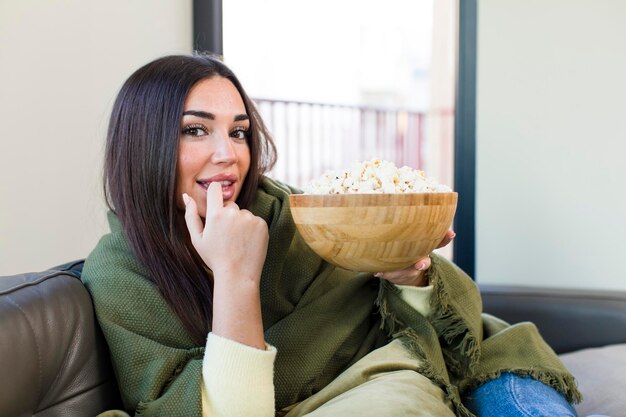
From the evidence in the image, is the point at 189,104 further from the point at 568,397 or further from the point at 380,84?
the point at 380,84

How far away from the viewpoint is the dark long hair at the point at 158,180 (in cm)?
139

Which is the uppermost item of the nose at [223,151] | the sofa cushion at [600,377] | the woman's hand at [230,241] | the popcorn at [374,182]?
the nose at [223,151]

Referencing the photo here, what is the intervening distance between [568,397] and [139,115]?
1.06m

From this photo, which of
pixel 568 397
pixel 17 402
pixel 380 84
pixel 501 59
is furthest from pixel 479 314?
pixel 380 84

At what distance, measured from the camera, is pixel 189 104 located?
143cm

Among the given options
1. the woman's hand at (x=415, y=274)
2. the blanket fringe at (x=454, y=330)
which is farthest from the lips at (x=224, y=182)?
the blanket fringe at (x=454, y=330)

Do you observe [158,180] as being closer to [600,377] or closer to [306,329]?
[306,329]

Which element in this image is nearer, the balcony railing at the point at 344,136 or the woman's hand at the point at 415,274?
the woman's hand at the point at 415,274

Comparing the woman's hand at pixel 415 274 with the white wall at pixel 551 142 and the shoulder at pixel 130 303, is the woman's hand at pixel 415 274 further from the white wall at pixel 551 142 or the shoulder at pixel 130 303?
the white wall at pixel 551 142

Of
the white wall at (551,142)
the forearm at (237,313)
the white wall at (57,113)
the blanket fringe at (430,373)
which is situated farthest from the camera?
the white wall at (551,142)

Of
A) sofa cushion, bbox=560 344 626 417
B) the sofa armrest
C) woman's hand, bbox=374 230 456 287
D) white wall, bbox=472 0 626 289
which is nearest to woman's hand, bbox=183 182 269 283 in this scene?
woman's hand, bbox=374 230 456 287

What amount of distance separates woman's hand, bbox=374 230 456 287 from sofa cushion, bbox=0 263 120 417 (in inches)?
21.0

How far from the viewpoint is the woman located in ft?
4.04

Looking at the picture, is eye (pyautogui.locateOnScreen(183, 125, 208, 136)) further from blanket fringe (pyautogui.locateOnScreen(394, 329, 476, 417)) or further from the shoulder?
blanket fringe (pyautogui.locateOnScreen(394, 329, 476, 417))
